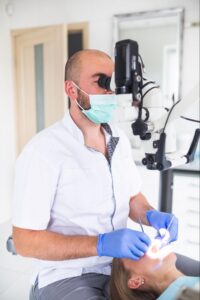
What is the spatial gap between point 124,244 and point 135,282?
0.12 m

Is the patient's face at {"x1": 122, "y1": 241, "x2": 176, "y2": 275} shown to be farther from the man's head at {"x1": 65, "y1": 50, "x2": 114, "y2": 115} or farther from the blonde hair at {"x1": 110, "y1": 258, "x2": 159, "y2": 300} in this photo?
the man's head at {"x1": 65, "y1": 50, "x2": 114, "y2": 115}

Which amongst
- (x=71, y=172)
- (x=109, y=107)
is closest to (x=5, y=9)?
(x=109, y=107)

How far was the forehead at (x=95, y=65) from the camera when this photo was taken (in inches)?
40.1

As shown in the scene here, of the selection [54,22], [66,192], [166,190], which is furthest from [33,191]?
[54,22]

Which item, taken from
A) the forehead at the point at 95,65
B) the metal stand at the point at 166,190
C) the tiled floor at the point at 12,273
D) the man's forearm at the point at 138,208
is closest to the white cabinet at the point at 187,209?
the metal stand at the point at 166,190

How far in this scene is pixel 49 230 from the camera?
3.22 ft

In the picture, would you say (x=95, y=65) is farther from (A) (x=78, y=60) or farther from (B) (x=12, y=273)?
(B) (x=12, y=273)

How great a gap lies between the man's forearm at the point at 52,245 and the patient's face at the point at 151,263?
118mm

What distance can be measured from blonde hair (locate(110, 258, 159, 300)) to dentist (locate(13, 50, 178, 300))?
64 millimetres

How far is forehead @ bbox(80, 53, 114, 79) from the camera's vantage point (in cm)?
102

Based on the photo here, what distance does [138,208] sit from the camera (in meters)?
1.21

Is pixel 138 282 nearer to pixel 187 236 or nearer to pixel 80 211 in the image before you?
pixel 80 211

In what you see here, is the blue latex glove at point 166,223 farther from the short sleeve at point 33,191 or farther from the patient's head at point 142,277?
the short sleeve at point 33,191

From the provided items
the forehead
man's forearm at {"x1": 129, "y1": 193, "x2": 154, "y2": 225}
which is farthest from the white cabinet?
the forehead
